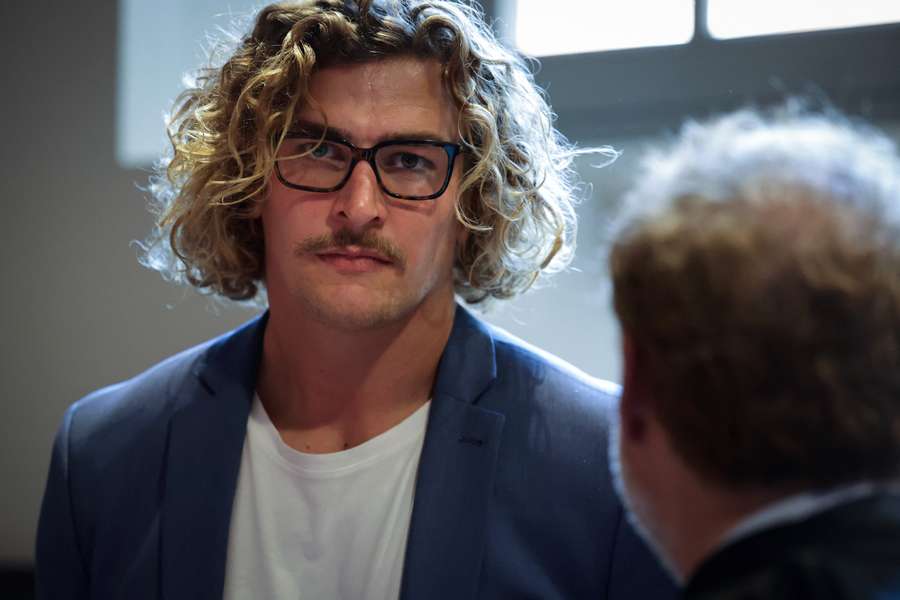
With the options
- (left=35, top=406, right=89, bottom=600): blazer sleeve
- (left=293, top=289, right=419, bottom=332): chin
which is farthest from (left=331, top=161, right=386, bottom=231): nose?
(left=35, top=406, right=89, bottom=600): blazer sleeve

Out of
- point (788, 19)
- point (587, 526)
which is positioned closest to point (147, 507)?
point (587, 526)

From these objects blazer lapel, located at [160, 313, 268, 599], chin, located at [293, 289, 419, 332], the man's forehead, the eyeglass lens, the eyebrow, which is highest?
the man's forehead

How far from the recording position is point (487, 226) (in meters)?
1.86

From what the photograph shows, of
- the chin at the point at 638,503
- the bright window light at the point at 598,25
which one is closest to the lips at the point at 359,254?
the chin at the point at 638,503

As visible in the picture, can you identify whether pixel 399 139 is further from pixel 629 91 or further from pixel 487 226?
pixel 629 91

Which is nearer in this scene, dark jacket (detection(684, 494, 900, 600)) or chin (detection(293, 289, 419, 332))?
dark jacket (detection(684, 494, 900, 600))

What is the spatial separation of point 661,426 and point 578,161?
5.22 ft

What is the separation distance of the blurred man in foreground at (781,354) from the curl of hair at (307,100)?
99cm

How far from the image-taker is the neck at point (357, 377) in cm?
175

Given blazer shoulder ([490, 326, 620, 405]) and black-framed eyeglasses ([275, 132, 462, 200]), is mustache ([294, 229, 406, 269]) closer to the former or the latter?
black-framed eyeglasses ([275, 132, 462, 200])

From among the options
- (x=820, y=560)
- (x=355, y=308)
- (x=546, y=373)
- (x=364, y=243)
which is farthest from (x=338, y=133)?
(x=820, y=560)

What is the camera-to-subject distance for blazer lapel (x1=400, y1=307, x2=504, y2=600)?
5.08ft

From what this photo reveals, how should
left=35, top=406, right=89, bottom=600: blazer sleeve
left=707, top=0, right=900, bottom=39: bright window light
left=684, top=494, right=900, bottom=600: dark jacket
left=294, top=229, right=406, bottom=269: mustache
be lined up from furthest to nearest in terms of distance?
1. left=707, top=0, right=900, bottom=39: bright window light
2. left=35, top=406, right=89, bottom=600: blazer sleeve
3. left=294, top=229, right=406, bottom=269: mustache
4. left=684, top=494, right=900, bottom=600: dark jacket

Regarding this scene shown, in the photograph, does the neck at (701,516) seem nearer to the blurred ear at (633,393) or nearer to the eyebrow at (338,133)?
the blurred ear at (633,393)
